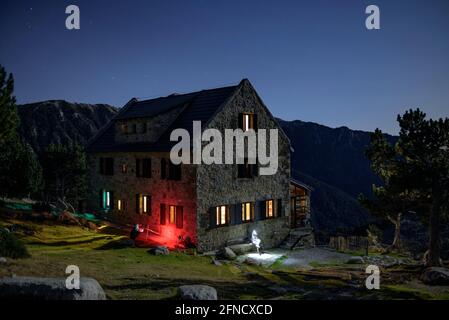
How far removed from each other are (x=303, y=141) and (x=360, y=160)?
80.2 feet

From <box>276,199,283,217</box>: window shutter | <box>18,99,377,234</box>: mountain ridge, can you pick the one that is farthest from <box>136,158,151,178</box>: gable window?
<box>18,99,377,234</box>: mountain ridge

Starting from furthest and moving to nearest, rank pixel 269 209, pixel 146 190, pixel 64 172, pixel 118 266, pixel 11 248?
pixel 64 172 < pixel 269 209 < pixel 146 190 < pixel 118 266 < pixel 11 248

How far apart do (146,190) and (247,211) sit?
7.88 m

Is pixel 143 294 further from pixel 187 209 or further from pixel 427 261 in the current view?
pixel 427 261

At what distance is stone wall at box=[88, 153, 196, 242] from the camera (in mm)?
26984

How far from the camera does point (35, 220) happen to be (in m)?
27.9

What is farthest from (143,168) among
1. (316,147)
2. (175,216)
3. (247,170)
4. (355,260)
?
(316,147)

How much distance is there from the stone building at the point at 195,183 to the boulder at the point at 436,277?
13.0 meters

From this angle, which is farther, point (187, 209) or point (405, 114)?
point (187, 209)

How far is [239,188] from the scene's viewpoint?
96.1 ft

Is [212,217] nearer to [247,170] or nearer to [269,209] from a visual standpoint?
[247,170]

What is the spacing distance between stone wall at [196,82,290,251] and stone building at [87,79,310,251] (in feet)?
0.22

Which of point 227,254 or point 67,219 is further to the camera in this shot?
point 67,219
